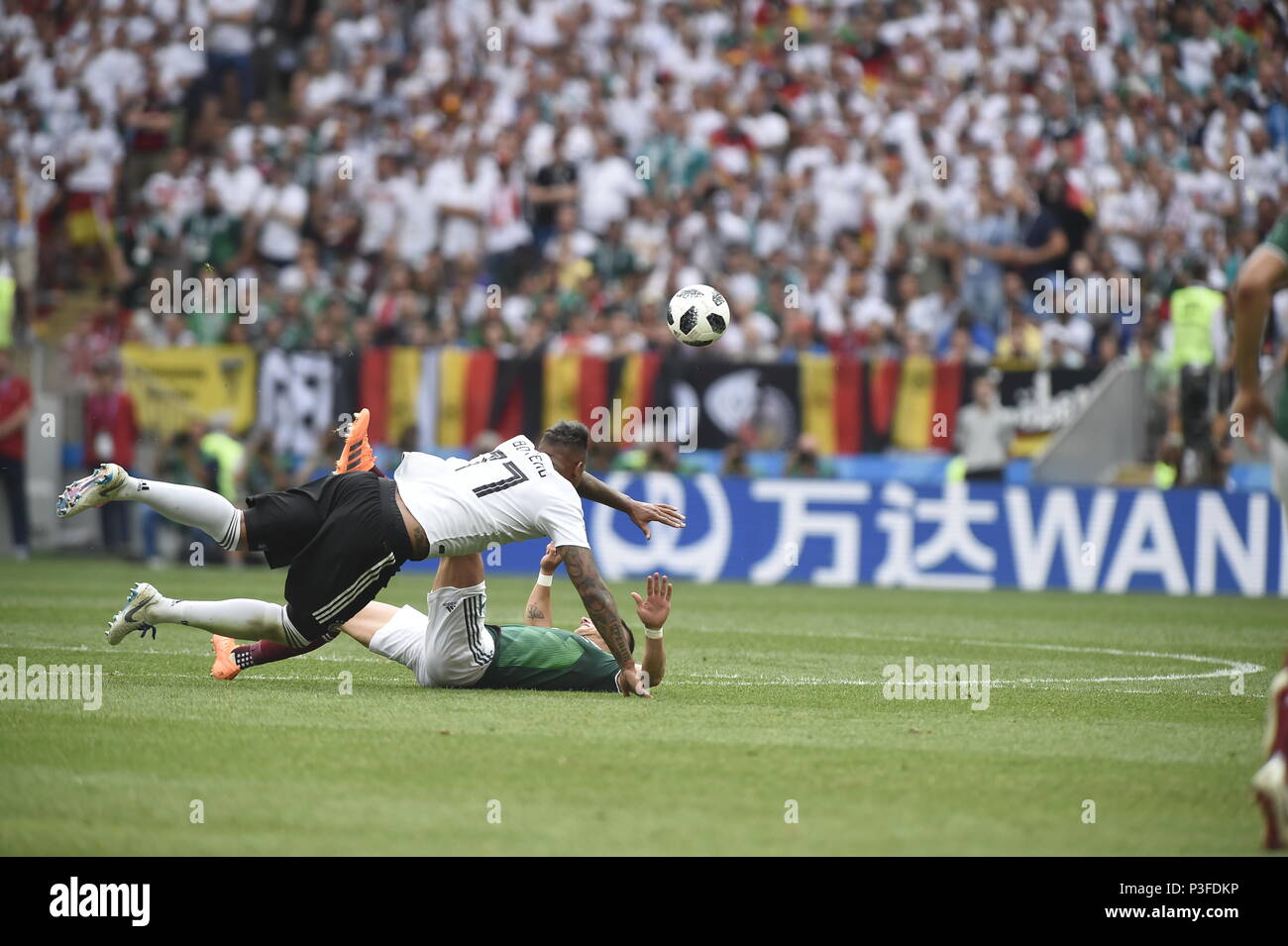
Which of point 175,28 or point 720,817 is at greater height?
point 175,28

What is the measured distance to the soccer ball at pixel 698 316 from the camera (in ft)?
41.0

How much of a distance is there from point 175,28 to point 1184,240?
1374cm

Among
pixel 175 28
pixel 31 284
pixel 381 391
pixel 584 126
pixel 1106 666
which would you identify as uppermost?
pixel 175 28

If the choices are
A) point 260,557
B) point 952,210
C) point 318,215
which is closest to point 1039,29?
point 952,210

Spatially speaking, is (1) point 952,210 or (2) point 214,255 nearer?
(2) point 214,255

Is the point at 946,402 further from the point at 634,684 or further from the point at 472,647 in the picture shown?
the point at 472,647

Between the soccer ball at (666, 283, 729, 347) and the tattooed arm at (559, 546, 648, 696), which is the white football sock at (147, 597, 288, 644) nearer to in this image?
the tattooed arm at (559, 546, 648, 696)

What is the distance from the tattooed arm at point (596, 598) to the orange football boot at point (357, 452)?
5.38 ft

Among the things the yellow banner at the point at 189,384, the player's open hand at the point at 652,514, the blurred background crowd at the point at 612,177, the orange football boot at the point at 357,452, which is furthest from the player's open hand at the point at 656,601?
the yellow banner at the point at 189,384

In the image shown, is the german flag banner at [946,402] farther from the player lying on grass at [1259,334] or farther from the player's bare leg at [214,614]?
the player lying on grass at [1259,334]

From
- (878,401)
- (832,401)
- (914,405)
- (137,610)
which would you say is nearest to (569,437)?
(137,610)

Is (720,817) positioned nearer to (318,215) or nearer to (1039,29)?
(318,215)

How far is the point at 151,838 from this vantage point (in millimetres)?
5680

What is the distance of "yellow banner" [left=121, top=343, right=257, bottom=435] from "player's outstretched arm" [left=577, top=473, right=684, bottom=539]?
11.4m
